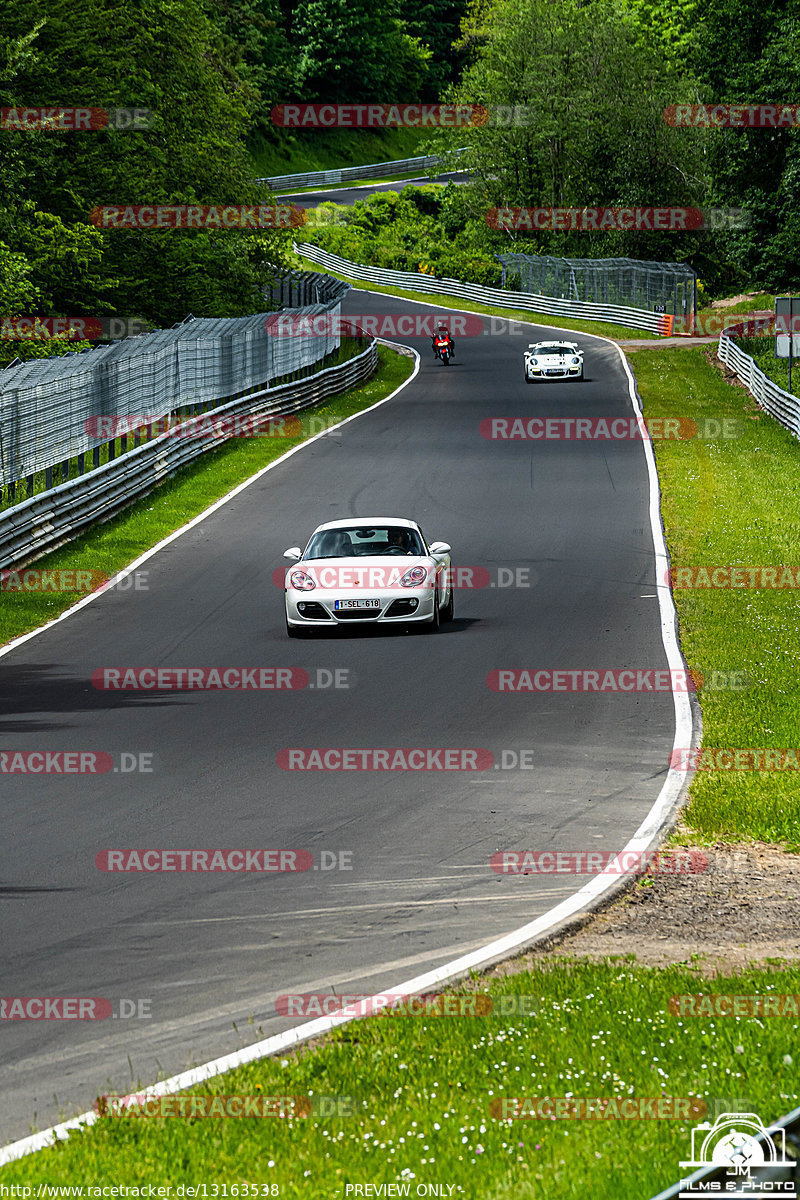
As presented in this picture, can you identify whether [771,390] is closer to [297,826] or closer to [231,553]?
[231,553]

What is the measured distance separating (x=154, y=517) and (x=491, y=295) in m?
59.3

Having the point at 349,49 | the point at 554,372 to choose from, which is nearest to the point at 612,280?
the point at 554,372

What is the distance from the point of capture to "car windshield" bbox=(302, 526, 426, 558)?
65.2 ft

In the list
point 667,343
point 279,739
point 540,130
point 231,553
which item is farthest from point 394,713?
point 540,130

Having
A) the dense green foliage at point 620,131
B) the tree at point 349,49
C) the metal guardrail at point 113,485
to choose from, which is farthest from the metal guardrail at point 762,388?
the tree at point 349,49

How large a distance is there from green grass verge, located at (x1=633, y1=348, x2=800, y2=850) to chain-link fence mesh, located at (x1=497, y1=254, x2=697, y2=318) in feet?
69.8

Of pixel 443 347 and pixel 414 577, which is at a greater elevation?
pixel 443 347

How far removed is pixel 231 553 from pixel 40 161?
20.8m

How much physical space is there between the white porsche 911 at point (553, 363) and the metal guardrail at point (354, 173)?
6047cm

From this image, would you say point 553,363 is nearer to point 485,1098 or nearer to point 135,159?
point 135,159

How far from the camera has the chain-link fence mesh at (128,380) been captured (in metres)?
25.4

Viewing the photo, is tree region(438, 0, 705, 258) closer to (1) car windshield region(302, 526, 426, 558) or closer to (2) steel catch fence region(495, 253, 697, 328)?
(2) steel catch fence region(495, 253, 697, 328)

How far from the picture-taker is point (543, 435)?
133ft

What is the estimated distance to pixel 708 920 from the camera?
855cm
